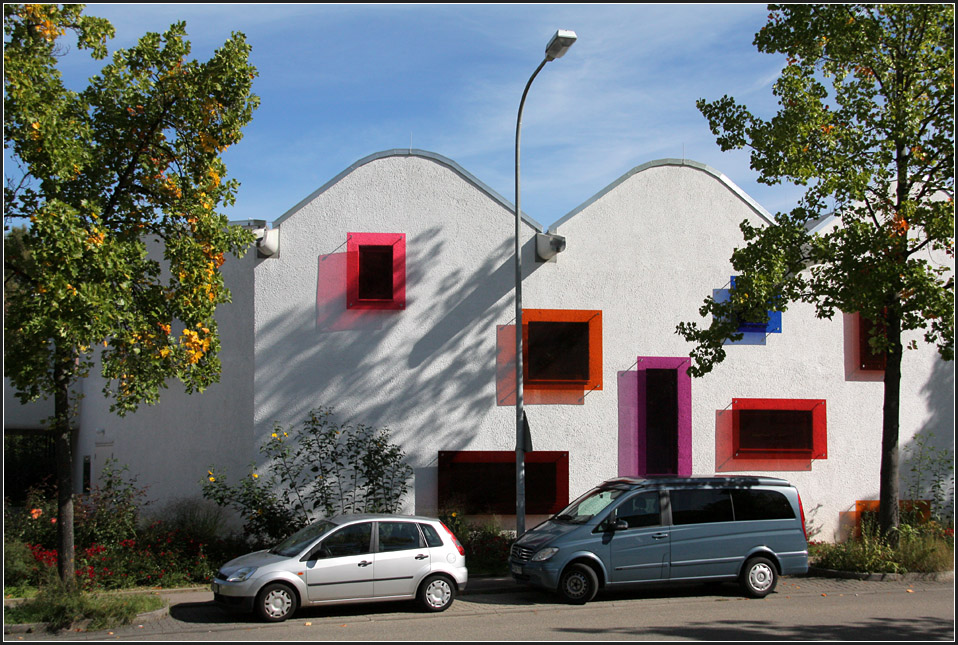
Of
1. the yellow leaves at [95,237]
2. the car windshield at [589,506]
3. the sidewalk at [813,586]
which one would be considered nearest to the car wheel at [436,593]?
the sidewalk at [813,586]

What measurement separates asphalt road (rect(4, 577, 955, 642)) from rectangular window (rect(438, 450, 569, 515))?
308 centimetres

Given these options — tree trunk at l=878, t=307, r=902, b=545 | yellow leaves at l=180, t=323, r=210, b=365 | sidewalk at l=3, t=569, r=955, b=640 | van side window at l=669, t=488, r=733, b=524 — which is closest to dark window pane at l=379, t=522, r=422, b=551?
sidewalk at l=3, t=569, r=955, b=640

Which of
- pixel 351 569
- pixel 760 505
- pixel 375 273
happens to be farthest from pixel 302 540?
pixel 760 505

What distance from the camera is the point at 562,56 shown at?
1277 centimetres

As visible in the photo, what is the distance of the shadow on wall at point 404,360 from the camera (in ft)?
52.2

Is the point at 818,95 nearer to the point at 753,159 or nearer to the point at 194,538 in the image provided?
the point at 753,159

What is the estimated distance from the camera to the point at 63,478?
37.4 ft

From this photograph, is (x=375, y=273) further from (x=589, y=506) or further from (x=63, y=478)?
(x=63, y=478)

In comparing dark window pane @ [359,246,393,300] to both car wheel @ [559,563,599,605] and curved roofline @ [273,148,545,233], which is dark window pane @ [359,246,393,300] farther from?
car wheel @ [559,563,599,605]

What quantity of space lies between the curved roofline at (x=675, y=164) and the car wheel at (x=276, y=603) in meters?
9.17

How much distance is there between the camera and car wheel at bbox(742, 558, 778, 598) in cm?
1241

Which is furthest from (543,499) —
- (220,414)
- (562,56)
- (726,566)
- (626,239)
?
(562,56)

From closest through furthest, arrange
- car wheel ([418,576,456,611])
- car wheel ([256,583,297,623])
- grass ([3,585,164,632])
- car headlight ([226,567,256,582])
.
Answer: grass ([3,585,164,632]) < car wheel ([256,583,297,623]) < car headlight ([226,567,256,582]) < car wheel ([418,576,456,611])

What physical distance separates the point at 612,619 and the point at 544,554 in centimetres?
151
